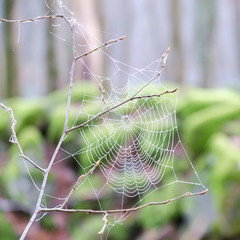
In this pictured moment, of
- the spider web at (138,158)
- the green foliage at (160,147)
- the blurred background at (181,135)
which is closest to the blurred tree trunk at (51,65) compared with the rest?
the blurred background at (181,135)

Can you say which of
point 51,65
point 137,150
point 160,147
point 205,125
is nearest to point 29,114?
point 51,65

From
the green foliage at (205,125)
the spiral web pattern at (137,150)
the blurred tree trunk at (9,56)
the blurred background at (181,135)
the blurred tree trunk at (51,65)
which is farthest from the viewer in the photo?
the blurred tree trunk at (51,65)

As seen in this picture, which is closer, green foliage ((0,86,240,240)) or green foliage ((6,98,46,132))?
green foliage ((0,86,240,240))

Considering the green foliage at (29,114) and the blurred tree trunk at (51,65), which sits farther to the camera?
the blurred tree trunk at (51,65)

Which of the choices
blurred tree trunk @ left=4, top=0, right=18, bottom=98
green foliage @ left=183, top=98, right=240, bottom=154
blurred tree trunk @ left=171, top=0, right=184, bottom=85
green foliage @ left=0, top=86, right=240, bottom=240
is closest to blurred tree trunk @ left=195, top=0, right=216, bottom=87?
blurred tree trunk @ left=171, top=0, right=184, bottom=85

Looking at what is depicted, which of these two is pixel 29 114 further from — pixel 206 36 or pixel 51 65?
pixel 206 36

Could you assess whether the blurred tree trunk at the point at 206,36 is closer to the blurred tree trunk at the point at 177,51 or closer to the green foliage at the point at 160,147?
the blurred tree trunk at the point at 177,51

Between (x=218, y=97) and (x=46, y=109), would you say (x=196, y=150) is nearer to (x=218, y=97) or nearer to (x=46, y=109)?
(x=218, y=97)

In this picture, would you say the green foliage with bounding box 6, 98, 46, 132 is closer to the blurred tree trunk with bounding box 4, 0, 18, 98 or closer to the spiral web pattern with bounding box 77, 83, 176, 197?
the blurred tree trunk with bounding box 4, 0, 18, 98
